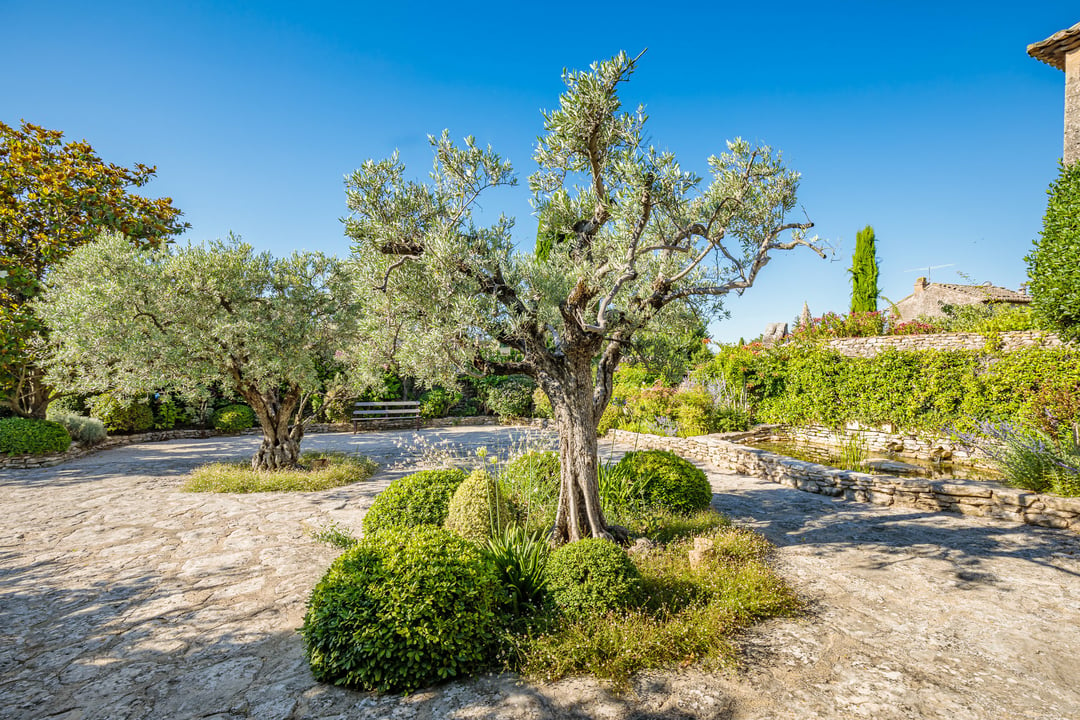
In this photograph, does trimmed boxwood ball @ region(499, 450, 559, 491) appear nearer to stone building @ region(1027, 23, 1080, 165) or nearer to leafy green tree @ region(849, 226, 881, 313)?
stone building @ region(1027, 23, 1080, 165)

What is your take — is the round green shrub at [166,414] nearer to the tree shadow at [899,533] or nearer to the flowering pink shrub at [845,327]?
the tree shadow at [899,533]

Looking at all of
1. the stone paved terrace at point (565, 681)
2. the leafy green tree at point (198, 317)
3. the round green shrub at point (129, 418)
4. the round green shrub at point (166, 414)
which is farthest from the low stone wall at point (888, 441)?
the round green shrub at point (129, 418)

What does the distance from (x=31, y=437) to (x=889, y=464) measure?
60.1ft

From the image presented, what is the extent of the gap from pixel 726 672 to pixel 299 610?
3.51 metres

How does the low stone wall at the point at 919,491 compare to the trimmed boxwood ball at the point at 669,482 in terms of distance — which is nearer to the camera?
the low stone wall at the point at 919,491

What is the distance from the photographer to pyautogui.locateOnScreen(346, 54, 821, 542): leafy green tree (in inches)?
164

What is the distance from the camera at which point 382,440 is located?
51.1 ft

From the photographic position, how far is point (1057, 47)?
10219 mm

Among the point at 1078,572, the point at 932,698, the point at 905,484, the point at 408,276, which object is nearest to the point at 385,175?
the point at 408,276

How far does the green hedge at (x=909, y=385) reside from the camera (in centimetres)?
901

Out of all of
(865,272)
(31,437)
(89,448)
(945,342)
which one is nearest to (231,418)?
(89,448)

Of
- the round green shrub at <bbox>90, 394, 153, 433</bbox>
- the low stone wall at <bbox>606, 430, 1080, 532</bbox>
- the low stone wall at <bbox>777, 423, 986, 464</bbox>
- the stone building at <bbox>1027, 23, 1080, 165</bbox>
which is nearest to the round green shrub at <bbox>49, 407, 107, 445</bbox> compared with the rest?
the round green shrub at <bbox>90, 394, 153, 433</bbox>

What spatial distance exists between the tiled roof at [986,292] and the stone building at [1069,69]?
15770 millimetres

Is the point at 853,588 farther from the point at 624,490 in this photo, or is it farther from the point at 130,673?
the point at 130,673
